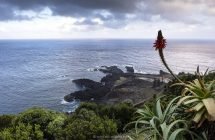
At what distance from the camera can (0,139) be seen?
57.6 feet

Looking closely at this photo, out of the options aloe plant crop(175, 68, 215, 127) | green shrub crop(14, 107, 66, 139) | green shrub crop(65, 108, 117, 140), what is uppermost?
aloe plant crop(175, 68, 215, 127)

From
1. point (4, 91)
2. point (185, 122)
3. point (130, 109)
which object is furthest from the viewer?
point (4, 91)

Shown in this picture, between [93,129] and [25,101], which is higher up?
[93,129]

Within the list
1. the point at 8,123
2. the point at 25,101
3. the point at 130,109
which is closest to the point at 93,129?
the point at 130,109

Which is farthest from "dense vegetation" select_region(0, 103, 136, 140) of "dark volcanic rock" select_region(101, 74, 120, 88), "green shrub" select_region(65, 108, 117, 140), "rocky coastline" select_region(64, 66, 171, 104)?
"dark volcanic rock" select_region(101, 74, 120, 88)

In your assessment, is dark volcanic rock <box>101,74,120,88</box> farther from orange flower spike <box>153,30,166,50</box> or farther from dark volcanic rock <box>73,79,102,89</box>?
orange flower spike <box>153,30,166,50</box>

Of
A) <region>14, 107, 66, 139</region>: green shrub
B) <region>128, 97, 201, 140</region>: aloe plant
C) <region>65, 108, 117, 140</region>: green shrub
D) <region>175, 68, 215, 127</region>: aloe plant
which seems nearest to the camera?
<region>175, 68, 215, 127</region>: aloe plant

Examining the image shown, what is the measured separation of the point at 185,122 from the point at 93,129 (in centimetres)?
1251

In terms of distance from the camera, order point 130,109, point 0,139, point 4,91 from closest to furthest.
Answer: point 0,139 < point 130,109 < point 4,91

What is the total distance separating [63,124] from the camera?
71.2 feet

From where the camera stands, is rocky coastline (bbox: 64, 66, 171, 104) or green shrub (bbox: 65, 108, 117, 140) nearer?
green shrub (bbox: 65, 108, 117, 140)

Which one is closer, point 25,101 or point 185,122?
point 185,122

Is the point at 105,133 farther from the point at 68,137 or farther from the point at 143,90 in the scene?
the point at 143,90

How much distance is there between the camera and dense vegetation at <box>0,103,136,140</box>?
17938mm
